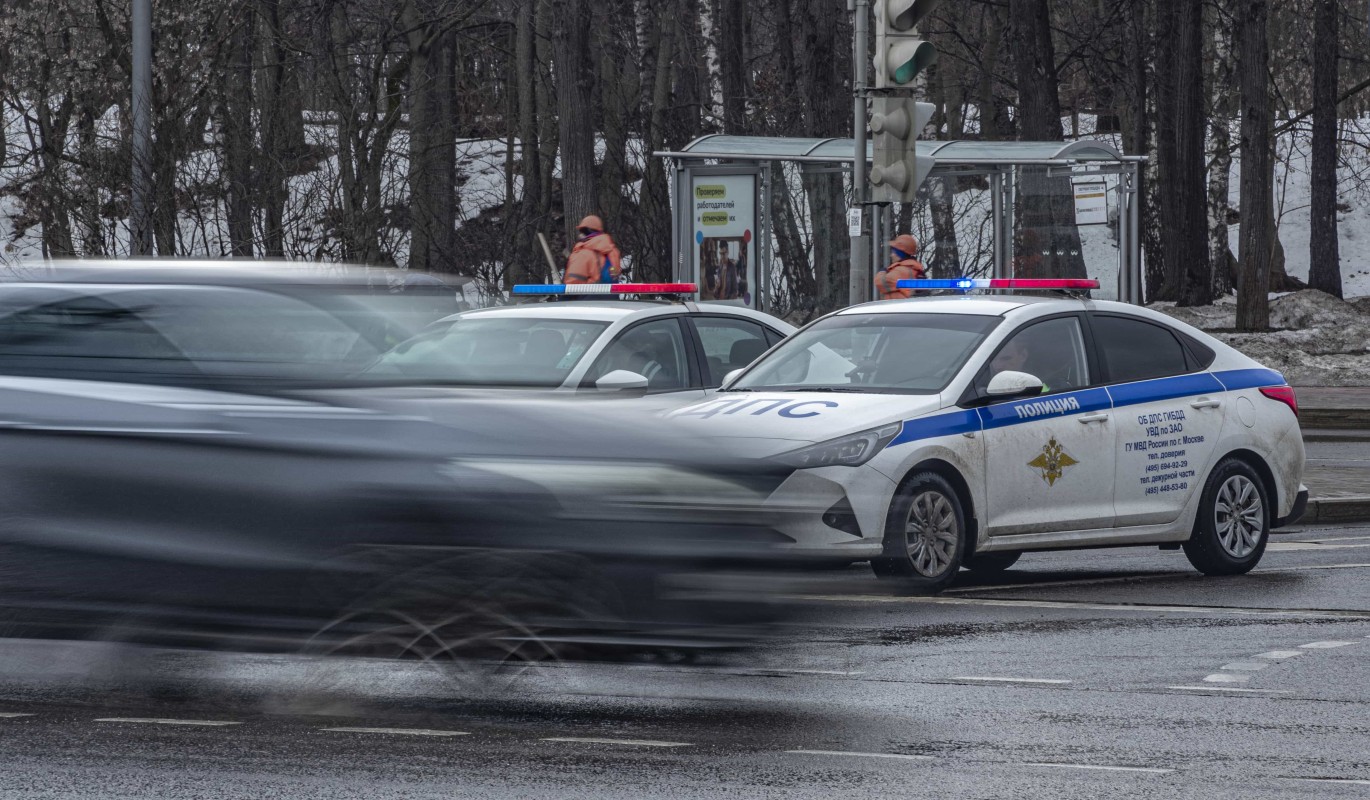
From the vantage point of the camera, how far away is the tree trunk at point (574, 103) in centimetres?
2486

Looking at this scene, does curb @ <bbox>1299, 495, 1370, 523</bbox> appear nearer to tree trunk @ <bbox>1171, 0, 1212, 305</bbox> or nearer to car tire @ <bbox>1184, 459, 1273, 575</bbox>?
car tire @ <bbox>1184, 459, 1273, 575</bbox>

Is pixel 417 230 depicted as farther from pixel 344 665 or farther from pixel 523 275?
pixel 344 665

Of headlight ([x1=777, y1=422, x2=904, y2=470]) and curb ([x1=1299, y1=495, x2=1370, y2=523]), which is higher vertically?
headlight ([x1=777, y1=422, x2=904, y2=470])

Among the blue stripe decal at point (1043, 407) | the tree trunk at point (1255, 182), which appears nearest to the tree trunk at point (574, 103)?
the tree trunk at point (1255, 182)

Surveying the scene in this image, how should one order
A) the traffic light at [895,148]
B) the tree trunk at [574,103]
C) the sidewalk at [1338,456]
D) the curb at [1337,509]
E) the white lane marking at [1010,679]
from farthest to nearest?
the tree trunk at [574,103] → the traffic light at [895,148] → the sidewalk at [1338,456] → the curb at [1337,509] → the white lane marking at [1010,679]

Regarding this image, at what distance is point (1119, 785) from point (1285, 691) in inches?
71.0

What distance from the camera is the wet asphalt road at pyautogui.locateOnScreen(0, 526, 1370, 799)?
5.26 meters

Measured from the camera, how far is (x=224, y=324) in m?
6.59

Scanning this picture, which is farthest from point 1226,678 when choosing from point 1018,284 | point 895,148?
point 895,148

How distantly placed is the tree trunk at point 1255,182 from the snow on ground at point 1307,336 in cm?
47

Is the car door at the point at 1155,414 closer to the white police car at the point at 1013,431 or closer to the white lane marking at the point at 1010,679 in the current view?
the white police car at the point at 1013,431

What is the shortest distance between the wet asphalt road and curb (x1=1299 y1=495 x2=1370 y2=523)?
16.8 ft

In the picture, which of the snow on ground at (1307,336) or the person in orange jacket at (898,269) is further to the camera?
the snow on ground at (1307,336)

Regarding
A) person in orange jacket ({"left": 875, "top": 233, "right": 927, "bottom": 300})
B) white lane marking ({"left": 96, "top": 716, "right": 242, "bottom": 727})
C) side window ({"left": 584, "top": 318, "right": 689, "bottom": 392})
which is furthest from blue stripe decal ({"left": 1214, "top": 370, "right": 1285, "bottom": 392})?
white lane marking ({"left": 96, "top": 716, "right": 242, "bottom": 727})
